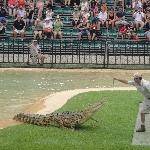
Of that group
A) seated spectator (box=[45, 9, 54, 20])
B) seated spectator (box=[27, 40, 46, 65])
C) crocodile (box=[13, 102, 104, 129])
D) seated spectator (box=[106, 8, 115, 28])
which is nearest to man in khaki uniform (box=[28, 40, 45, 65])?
seated spectator (box=[27, 40, 46, 65])

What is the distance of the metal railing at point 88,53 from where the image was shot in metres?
30.0

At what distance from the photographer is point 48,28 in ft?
112

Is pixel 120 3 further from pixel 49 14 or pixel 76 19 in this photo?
pixel 49 14

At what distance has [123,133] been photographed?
529 inches

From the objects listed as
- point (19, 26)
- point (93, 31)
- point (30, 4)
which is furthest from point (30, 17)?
point (93, 31)

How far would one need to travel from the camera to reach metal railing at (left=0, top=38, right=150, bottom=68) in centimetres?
3005

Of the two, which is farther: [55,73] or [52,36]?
[52,36]

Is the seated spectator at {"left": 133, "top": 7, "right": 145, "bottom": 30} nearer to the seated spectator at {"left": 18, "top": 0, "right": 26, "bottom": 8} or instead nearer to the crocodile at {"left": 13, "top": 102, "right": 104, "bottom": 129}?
the seated spectator at {"left": 18, "top": 0, "right": 26, "bottom": 8}

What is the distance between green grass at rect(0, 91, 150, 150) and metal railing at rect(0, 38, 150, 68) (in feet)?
42.7

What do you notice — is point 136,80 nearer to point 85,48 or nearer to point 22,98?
point 22,98

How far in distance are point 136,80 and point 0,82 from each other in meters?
12.5

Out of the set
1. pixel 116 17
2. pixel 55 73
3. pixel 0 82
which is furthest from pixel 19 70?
pixel 116 17

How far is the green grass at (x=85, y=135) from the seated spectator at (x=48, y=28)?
17.3m

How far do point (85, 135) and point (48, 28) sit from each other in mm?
21400
